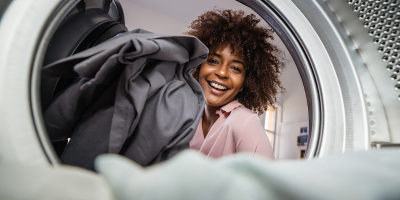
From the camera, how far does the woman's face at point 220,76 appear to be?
3.19 feet

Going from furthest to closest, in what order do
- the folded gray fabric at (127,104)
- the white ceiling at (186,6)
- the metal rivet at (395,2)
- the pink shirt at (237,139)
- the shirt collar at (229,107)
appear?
the white ceiling at (186,6)
the shirt collar at (229,107)
the pink shirt at (237,139)
the metal rivet at (395,2)
the folded gray fabric at (127,104)

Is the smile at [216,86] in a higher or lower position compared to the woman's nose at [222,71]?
lower

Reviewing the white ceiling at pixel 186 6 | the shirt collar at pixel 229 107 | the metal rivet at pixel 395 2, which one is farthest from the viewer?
the white ceiling at pixel 186 6

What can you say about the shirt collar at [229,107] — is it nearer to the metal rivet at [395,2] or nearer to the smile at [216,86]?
the smile at [216,86]

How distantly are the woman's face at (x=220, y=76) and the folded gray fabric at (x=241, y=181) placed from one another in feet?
2.70

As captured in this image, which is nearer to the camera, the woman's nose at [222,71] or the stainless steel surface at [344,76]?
the stainless steel surface at [344,76]

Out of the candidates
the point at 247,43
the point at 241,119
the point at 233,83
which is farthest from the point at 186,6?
the point at 241,119

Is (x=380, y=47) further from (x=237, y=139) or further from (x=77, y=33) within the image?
(x=77, y=33)

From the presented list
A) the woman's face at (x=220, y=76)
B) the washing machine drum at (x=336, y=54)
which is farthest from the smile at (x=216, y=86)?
the washing machine drum at (x=336, y=54)

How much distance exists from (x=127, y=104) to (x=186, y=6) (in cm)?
213

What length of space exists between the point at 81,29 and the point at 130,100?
0.22 m

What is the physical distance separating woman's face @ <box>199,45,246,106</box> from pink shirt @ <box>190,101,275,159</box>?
0.42 feet

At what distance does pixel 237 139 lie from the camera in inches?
32.1

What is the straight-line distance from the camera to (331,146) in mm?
451
